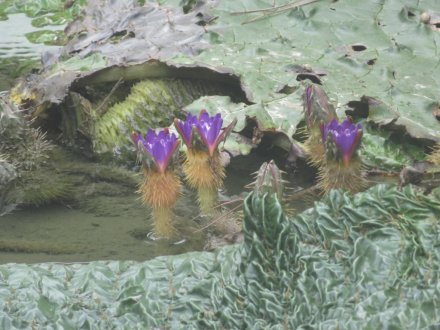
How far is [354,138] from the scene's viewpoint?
261 cm

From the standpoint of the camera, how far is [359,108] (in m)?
3.64

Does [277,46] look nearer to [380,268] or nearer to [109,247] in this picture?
[109,247]

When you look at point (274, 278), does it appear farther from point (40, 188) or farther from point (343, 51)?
point (343, 51)

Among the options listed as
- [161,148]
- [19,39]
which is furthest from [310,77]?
[19,39]

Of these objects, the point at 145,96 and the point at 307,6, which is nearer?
the point at 145,96

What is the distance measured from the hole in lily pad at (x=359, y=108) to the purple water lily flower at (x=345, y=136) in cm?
91

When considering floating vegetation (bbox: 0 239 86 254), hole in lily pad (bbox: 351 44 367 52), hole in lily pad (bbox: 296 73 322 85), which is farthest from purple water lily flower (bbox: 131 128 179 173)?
hole in lily pad (bbox: 351 44 367 52)

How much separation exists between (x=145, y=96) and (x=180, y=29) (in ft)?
1.60

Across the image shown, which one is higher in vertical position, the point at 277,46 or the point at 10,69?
the point at 277,46

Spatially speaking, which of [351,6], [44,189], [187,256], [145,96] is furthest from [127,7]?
[187,256]

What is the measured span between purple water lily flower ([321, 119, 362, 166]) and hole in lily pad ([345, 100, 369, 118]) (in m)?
0.91

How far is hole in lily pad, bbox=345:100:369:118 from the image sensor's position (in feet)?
11.9

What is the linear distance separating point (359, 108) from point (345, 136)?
1.05 meters

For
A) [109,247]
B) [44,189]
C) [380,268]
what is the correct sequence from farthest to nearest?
1. [44,189]
2. [109,247]
3. [380,268]
